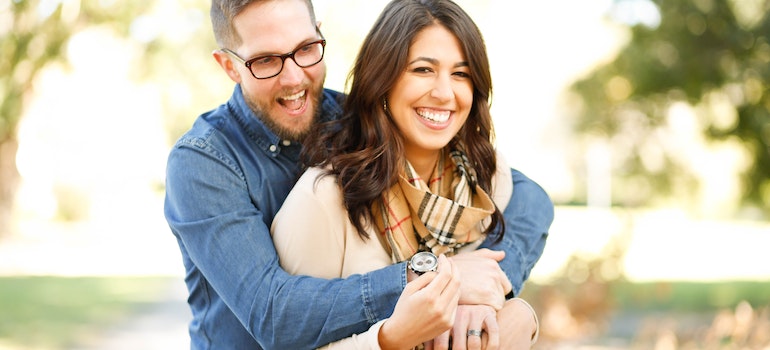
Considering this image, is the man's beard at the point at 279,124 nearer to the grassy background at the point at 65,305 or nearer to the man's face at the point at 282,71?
the man's face at the point at 282,71

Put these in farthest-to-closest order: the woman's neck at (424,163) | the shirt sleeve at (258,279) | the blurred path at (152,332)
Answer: the blurred path at (152,332) < the woman's neck at (424,163) < the shirt sleeve at (258,279)

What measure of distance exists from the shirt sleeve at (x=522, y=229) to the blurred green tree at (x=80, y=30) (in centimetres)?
932

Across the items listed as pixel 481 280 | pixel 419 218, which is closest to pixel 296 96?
pixel 419 218

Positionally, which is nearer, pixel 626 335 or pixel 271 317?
pixel 271 317

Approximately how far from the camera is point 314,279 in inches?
99.4

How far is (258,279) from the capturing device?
254cm

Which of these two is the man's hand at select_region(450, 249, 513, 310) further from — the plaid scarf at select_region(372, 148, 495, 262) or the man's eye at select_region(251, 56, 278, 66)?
the man's eye at select_region(251, 56, 278, 66)

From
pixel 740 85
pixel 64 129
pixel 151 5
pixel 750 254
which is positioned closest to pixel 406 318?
pixel 740 85

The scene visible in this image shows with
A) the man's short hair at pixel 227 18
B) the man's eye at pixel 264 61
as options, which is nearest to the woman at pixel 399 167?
the man's eye at pixel 264 61

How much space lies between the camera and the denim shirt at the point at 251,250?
2.50 meters

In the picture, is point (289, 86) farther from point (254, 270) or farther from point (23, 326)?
point (23, 326)

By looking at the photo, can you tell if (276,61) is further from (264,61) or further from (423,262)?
(423,262)

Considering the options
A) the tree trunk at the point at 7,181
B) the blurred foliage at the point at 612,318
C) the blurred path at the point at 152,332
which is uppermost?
the tree trunk at the point at 7,181

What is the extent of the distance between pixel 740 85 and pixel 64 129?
1627cm
